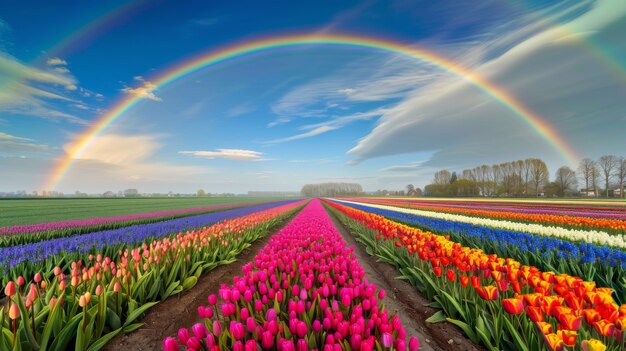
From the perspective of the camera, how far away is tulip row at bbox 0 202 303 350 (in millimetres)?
2430

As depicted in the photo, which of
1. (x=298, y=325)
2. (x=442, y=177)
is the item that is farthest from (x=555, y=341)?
(x=442, y=177)

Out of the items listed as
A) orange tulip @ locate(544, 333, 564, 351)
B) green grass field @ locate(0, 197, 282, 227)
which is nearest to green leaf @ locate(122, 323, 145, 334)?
orange tulip @ locate(544, 333, 564, 351)

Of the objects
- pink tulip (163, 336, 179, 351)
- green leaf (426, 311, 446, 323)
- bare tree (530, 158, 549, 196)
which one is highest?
bare tree (530, 158, 549, 196)

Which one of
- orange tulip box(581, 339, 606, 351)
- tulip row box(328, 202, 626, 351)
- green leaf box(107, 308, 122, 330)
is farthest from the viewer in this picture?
green leaf box(107, 308, 122, 330)

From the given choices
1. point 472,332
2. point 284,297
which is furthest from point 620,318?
point 284,297

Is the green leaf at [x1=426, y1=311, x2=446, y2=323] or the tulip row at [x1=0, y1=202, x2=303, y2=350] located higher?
the tulip row at [x1=0, y1=202, x2=303, y2=350]

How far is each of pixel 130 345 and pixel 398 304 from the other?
4.21m

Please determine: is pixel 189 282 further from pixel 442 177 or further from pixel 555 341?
pixel 442 177

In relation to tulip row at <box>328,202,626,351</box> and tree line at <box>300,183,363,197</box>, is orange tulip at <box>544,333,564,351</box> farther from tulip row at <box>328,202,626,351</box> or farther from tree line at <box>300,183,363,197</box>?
tree line at <box>300,183,363,197</box>

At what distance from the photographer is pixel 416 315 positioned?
4293mm

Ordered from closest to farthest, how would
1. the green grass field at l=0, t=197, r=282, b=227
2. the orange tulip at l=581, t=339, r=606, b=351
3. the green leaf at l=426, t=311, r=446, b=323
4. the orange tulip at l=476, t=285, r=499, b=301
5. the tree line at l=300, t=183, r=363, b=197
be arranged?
the orange tulip at l=581, t=339, r=606, b=351
the orange tulip at l=476, t=285, r=499, b=301
the green leaf at l=426, t=311, r=446, b=323
the green grass field at l=0, t=197, r=282, b=227
the tree line at l=300, t=183, r=363, b=197

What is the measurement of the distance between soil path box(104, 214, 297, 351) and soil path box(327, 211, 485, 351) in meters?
3.23

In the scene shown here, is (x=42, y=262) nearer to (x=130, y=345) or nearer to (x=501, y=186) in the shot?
(x=130, y=345)

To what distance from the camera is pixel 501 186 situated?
72.2m
